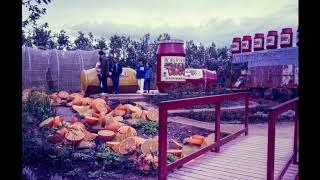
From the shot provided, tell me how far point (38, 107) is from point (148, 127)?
2.16 m

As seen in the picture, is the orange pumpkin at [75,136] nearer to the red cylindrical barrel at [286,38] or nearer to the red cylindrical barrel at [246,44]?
the red cylindrical barrel at [286,38]

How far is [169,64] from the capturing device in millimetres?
11773

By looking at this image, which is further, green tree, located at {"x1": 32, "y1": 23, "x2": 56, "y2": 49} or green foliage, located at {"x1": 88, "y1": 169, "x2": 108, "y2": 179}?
green tree, located at {"x1": 32, "y1": 23, "x2": 56, "y2": 49}

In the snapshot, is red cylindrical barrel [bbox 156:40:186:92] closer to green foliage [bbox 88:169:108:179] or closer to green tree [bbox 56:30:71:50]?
green foliage [bbox 88:169:108:179]

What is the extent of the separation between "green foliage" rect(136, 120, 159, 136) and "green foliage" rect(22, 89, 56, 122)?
67.3 inches

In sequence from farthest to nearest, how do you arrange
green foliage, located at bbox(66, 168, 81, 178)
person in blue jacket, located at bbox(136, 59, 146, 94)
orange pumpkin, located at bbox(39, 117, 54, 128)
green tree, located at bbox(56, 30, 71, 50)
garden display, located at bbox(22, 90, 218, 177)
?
green tree, located at bbox(56, 30, 71, 50) < person in blue jacket, located at bbox(136, 59, 146, 94) < orange pumpkin, located at bbox(39, 117, 54, 128) < garden display, located at bbox(22, 90, 218, 177) < green foliage, located at bbox(66, 168, 81, 178)

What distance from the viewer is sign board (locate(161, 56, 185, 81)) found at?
1177cm

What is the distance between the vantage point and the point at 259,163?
457cm

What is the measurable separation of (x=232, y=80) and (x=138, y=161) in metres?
10.9

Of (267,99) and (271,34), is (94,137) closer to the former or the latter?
(267,99)

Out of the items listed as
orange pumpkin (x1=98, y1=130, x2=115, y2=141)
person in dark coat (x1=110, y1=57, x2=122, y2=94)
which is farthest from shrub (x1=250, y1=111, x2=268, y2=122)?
orange pumpkin (x1=98, y1=130, x2=115, y2=141)

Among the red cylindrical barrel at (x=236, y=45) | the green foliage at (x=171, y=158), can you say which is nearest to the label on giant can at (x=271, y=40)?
the red cylindrical barrel at (x=236, y=45)

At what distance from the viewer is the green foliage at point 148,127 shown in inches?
266
